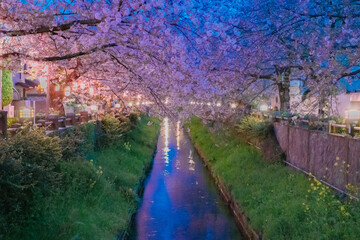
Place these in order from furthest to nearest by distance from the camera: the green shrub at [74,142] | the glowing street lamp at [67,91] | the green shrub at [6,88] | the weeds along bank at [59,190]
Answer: the green shrub at [6,88]
the glowing street lamp at [67,91]
the green shrub at [74,142]
the weeds along bank at [59,190]

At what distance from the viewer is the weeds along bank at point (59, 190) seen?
21.9 ft

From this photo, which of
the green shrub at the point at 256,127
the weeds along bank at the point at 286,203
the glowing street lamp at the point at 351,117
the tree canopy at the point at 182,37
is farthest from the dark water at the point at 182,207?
the glowing street lamp at the point at 351,117

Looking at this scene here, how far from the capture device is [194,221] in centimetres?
1330

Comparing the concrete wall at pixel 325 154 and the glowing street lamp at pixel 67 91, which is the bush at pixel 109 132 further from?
the concrete wall at pixel 325 154

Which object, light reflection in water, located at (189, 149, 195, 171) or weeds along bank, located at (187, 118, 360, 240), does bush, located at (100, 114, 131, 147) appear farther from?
weeds along bank, located at (187, 118, 360, 240)

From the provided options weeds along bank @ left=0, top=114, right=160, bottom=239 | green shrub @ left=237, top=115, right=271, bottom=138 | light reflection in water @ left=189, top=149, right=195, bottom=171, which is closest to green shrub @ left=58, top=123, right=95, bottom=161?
weeds along bank @ left=0, top=114, right=160, bottom=239

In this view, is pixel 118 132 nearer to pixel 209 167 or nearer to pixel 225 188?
pixel 209 167

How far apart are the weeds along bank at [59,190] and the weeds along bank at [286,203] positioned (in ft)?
12.9

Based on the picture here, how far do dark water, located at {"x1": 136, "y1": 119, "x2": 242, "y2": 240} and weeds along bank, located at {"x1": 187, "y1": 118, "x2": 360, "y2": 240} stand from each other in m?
0.93

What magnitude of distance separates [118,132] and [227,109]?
684 centimetres

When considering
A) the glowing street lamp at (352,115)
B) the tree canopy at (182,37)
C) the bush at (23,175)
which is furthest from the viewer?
the glowing street lamp at (352,115)

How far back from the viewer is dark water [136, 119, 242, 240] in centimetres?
1206

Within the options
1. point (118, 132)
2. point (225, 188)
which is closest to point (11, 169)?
point (225, 188)

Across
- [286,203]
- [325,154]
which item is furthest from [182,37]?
[325,154]
